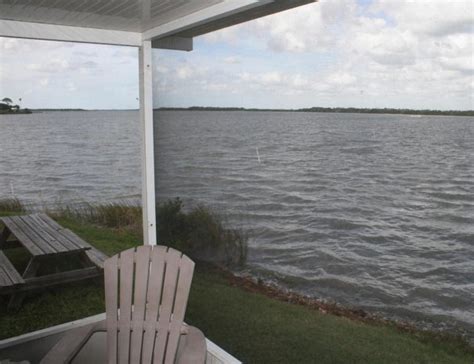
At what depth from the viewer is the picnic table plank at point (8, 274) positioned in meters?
3.65

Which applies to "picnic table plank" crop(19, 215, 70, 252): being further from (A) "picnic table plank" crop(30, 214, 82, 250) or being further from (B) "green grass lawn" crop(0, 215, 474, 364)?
(B) "green grass lawn" crop(0, 215, 474, 364)

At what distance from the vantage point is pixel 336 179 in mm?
2535

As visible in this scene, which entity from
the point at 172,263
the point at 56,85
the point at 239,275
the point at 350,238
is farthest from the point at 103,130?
the point at 350,238

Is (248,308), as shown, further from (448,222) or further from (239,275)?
(448,222)

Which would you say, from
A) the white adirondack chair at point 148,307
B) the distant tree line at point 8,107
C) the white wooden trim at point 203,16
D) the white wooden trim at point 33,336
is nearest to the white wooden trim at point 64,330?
the white wooden trim at point 33,336

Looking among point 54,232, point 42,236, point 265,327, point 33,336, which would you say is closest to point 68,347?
point 33,336

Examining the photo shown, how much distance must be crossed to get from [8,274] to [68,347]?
180cm

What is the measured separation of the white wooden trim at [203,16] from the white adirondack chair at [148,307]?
121 cm

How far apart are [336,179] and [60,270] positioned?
2414 millimetres

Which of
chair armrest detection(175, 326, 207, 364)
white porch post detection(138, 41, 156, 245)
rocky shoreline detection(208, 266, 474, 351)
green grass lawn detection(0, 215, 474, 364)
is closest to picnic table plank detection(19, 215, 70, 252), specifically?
green grass lawn detection(0, 215, 474, 364)

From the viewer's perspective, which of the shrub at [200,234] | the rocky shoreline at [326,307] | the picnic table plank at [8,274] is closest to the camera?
the rocky shoreline at [326,307]

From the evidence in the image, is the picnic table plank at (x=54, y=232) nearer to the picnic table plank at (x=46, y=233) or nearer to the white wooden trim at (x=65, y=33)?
the picnic table plank at (x=46, y=233)

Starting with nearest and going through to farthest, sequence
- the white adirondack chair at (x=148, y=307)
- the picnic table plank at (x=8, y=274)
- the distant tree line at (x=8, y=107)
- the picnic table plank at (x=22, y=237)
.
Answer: the white adirondack chair at (x=148, y=307), the picnic table plank at (x=8, y=274), the picnic table plank at (x=22, y=237), the distant tree line at (x=8, y=107)

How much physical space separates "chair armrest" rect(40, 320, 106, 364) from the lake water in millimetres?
1079
